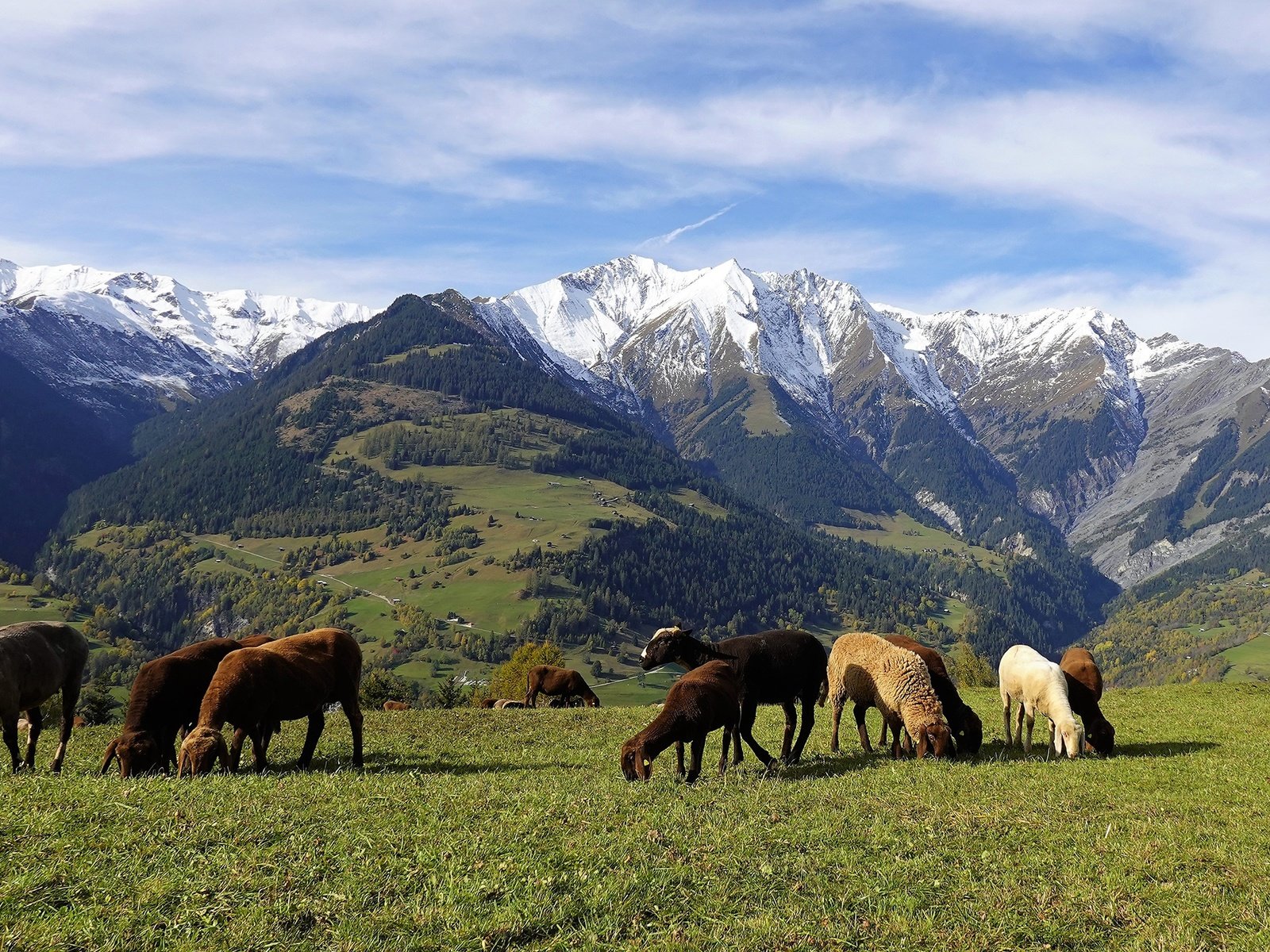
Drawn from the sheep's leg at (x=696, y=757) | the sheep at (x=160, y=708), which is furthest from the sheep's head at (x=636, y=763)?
the sheep at (x=160, y=708)

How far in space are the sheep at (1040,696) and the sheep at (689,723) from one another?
876cm

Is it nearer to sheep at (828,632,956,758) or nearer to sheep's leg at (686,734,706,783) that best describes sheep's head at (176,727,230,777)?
sheep's leg at (686,734,706,783)

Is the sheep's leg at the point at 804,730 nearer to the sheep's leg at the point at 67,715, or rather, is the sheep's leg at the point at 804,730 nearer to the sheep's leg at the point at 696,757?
the sheep's leg at the point at 696,757

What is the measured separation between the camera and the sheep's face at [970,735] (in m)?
23.4

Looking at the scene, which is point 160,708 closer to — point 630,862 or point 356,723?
point 356,723

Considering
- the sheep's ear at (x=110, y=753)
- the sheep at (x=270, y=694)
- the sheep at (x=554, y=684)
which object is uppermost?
the sheep at (x=270, y=694)

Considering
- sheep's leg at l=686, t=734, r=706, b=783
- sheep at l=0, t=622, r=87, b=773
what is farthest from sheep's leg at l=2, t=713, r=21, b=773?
sheep's leg at l=686, t=734, r=706, b=783

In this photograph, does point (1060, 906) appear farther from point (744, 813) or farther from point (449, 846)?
point (449, 846)

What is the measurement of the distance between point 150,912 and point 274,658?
10.7m

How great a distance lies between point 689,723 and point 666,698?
6.87 ft

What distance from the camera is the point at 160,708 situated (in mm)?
20062

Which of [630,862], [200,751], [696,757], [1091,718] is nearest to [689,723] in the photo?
[696,757]

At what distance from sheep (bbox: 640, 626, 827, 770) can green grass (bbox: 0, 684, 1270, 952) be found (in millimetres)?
3380

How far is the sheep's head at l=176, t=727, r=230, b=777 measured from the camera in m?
17.8
